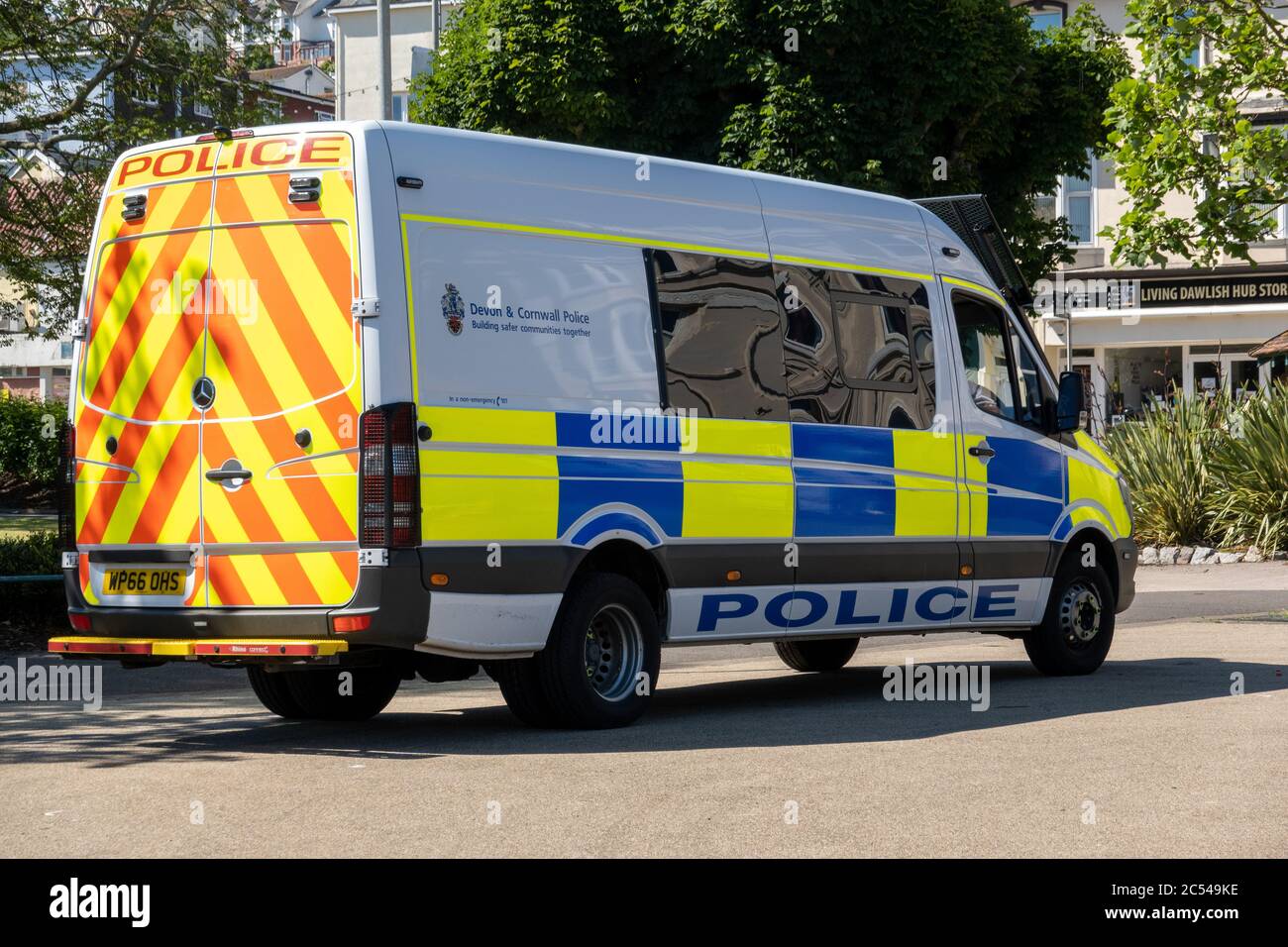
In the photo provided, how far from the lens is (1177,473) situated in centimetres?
2366

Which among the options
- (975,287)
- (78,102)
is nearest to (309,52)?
(78,102)

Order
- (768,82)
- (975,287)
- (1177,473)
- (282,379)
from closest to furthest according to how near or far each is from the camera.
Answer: (282,379), (975,287), (1177,473), (768,82)

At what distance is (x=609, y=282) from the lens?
9445 millimetres

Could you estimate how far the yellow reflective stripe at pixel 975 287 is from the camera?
1160 cm

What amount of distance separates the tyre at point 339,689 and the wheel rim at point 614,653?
129cm

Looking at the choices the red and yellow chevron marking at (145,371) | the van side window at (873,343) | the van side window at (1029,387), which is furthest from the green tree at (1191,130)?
the red and yellow chevron marking at (145,371)

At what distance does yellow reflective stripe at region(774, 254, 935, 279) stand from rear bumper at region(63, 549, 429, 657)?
3.03 meters

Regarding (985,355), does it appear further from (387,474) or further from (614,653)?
(387,474)

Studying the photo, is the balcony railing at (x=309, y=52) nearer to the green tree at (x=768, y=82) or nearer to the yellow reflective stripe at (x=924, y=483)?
the green tree at (x=768, y=82)

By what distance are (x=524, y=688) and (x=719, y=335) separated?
212 centimetres

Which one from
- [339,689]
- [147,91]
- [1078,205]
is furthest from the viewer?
[1078,205]

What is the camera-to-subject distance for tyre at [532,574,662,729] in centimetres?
914

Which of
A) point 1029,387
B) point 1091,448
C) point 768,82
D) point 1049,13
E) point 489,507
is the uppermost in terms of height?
point 1049,13
